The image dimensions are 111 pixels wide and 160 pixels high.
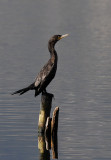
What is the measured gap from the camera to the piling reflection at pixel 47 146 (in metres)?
14.3

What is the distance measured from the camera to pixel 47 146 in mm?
15133

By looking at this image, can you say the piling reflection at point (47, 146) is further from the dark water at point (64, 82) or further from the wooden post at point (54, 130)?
the dark water at point (64, 82)

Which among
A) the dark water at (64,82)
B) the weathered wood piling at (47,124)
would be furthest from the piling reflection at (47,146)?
the dark water at (64,82)

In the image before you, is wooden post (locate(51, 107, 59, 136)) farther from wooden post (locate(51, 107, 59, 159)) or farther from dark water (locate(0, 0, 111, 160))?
dark water (locate(0, 0, 111, 160))

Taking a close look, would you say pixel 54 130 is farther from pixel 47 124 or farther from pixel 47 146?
pixel 47 146

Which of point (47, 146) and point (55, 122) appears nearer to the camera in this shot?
point (47, 146)

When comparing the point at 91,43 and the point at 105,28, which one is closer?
the point at 91,43

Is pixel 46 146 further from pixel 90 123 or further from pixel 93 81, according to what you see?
pixel 93 81

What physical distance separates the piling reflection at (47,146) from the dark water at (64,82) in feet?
0.33

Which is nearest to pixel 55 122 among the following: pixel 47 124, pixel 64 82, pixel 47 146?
pixel 47 124

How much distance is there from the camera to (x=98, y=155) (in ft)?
46.4

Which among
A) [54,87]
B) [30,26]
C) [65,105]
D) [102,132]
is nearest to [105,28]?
[30,26]

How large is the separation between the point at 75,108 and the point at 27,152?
453cm

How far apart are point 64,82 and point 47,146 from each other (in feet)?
27.5
